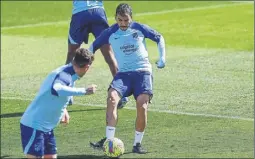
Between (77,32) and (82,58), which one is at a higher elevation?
(77,32)

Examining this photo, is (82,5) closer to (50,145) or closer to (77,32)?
(77,32)

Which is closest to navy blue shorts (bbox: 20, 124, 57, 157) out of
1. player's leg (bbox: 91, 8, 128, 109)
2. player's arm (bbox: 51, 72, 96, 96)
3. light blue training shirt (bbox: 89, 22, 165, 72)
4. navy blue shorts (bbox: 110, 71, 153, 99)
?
player's arm (bbox: 51, 72, 96, 96)

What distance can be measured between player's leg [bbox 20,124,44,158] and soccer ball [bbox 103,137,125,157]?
63.3 inches

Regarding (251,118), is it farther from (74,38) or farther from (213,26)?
(213,26)

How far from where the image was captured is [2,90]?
1908cm

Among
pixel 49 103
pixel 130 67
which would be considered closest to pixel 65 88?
pixel 49 103

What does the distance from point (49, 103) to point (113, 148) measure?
170cm

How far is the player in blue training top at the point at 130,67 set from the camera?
1384cm

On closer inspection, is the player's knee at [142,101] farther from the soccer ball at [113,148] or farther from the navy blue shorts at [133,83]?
the soccer ball at [113,148]

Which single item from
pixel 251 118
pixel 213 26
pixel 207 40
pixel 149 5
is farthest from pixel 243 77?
pixel 149 5

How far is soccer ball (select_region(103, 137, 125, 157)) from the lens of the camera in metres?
13.1

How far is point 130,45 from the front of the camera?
14.4 meters

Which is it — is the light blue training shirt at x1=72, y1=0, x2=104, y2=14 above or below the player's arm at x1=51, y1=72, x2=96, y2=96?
above

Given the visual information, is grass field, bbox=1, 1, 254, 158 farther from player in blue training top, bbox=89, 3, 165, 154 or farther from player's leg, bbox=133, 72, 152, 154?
player in blue training top, bbox=89, 3, 165, 154
